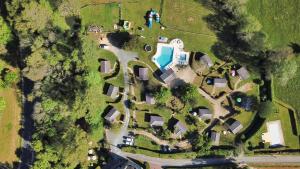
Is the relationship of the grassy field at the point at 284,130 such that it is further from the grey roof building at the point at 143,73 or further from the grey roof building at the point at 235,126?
the grey roof building at the point at 143,73

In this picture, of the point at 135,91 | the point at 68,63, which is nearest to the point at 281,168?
the point at 135,91

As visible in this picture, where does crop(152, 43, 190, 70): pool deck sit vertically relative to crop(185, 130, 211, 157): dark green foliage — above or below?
above

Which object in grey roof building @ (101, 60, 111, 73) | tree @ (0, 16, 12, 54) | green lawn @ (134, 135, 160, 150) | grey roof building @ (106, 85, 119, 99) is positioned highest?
tree @ (0, 16, 12, 54)

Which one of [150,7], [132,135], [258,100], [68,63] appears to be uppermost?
[150,7]

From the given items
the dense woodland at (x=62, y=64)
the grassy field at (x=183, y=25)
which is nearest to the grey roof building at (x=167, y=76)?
the dense woodland at (x=62, y=64)

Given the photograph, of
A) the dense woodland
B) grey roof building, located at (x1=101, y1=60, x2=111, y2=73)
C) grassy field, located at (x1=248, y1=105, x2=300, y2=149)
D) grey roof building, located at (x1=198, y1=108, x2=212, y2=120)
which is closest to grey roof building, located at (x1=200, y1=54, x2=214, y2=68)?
the dense woodland

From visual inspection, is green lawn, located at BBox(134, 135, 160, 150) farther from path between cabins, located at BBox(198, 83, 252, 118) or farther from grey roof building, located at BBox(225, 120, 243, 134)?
grey roof building, located at BBox(225, 120, 243, 134)

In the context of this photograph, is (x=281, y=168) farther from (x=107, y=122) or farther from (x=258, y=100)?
(x=107, y=122)
